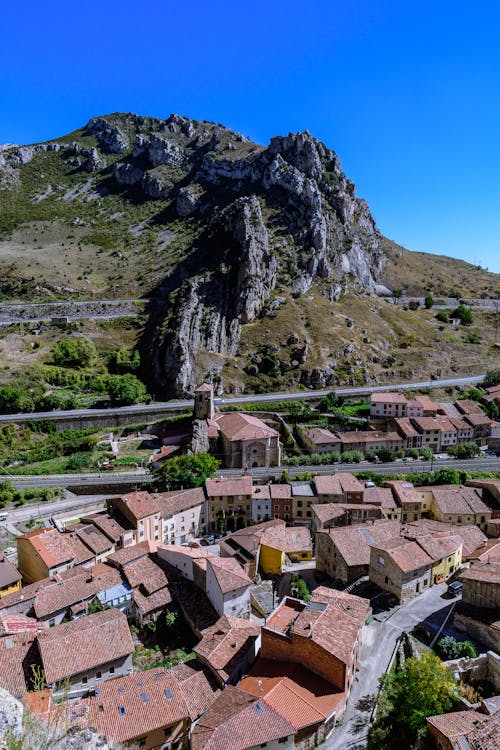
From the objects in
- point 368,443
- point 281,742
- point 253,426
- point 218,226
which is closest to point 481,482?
point 368,443

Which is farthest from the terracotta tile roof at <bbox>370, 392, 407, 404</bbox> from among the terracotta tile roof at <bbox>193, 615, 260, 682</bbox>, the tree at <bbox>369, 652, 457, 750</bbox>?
the tree at <bbox>369, 652, 457, 750</bbox>

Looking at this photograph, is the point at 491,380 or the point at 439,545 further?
the point at 491,380

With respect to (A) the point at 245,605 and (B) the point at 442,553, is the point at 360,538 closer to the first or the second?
(B) the point at 442,553

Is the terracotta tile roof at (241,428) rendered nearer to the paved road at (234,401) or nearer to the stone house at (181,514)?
the paved road at (234,401)

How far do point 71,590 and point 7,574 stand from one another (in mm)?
7464

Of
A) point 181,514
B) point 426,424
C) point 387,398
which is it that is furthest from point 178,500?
point 387,398

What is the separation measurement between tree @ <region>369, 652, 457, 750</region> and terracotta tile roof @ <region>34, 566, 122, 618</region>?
2201 cm

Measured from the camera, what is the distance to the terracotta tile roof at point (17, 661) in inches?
1053

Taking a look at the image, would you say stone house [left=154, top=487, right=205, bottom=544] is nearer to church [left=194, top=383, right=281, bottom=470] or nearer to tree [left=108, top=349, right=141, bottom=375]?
church [left=194, top=383, right=281, bottom=470]

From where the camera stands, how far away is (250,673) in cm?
2789

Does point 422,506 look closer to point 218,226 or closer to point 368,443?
point 368,443

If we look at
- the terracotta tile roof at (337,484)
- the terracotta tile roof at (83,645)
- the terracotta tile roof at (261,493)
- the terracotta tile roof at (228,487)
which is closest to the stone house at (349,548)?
the terracotta tile roof at (337,484)

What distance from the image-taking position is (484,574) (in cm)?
→ 3288

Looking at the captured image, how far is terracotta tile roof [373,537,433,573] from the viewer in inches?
1411
